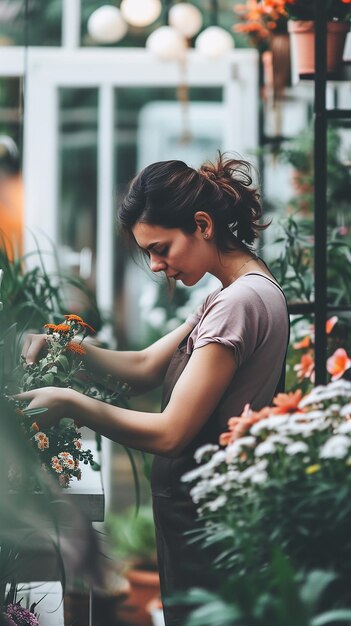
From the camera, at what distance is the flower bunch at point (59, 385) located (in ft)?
5.64

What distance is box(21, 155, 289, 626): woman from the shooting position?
1.62m

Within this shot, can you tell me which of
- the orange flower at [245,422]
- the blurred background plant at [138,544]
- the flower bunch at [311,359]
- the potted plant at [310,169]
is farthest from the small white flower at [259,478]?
the blurred background plant at [138,544]

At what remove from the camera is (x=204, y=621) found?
3.56 ft

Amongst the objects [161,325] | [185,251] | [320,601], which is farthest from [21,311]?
[161,325]

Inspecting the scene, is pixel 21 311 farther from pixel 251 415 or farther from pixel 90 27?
pixel 90 27

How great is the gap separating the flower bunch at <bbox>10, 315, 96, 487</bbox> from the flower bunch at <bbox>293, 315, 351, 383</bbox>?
83cm

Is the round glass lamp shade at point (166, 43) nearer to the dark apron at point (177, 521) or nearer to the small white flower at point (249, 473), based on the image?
the dark apron at point (177, 521)

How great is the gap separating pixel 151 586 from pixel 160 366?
205 centimetres

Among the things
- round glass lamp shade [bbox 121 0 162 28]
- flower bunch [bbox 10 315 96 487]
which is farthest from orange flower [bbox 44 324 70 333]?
round glass lamp shade [bbox 121 0 162 28]

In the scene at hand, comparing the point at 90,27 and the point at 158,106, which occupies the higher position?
the point at 90,27

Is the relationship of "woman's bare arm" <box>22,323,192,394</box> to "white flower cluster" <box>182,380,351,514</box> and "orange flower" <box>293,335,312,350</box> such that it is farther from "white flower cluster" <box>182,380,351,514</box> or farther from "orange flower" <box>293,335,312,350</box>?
"orange flower" <box>293,335,312,350</box>

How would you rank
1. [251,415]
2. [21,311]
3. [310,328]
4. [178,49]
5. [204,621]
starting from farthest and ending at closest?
[178,49] → [310,328] → [21,311] → [251,415] → [204,621]

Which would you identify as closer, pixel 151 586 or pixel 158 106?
pixel 151 586

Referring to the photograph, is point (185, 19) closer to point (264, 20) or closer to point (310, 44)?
point (264, 20)
